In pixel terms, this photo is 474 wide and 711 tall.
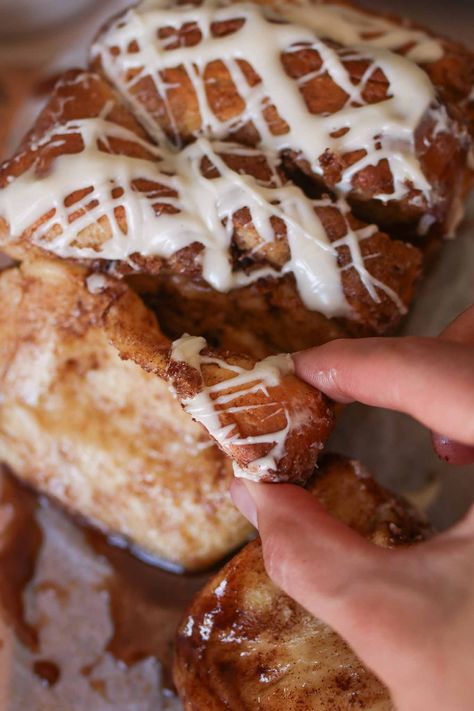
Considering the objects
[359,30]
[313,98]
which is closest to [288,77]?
[313,98]

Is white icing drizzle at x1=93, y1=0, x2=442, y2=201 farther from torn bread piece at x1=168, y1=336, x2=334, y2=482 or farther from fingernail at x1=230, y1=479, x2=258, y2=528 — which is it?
fingernail at x1=230, y1=479, x2=258, y2=528

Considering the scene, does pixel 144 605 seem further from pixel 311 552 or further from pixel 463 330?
pixel 463 330

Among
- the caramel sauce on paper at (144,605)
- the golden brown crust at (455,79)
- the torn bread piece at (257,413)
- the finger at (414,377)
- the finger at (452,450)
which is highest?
the golden brown crust at (455,79)

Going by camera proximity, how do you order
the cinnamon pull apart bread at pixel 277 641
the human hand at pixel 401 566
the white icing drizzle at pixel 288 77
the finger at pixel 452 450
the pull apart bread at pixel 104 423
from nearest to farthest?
the human hand at pixel 401 566 → the finger at pixel 452 450 → the cinnamon pull apart bread at pixel 277 641 → the white icing drizzle at pixel 288 77 → the pull apart bread at pixel 104 423

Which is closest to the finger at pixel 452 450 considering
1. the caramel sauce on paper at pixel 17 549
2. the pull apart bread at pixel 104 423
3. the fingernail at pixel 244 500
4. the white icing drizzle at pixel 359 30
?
the fingernail at pixel 244 500

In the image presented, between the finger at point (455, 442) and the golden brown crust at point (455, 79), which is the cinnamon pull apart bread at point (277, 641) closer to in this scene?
the finger at point (455, 442)

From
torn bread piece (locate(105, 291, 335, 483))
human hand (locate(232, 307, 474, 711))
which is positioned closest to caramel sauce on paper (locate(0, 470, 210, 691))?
torn bread piece (locate(105, 291, 335, 483))
